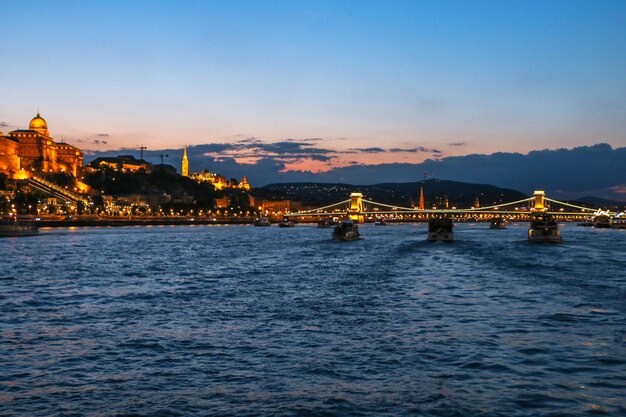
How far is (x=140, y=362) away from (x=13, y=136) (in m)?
141

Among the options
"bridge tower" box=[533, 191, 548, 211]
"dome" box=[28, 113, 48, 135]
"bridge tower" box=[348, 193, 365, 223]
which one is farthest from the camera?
"dome" box=[28, 113, 48, 135]

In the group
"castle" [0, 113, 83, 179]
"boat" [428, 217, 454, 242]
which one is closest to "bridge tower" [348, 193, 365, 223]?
"castle" [0, 113, 83, 179]

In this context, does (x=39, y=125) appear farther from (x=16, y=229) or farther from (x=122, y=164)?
(x=16, y=229)

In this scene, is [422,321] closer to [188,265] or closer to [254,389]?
[254,389]

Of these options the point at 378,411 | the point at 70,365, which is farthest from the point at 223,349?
the point at 378,411

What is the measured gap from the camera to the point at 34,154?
452 ft

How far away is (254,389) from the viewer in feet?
30.2

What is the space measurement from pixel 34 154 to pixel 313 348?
14007 centimetres

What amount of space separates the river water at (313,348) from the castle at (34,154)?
113813mm

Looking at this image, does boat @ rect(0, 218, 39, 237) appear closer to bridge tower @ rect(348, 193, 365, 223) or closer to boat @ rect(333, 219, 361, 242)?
A: boat @ rect(333, 219, 361, 242)

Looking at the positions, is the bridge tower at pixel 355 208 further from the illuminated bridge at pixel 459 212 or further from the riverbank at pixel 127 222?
the riverbank at pixel 127 222

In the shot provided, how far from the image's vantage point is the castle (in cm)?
12619

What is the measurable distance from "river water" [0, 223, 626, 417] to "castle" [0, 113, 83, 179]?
114 m

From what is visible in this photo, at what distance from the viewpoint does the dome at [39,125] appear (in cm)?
14850
